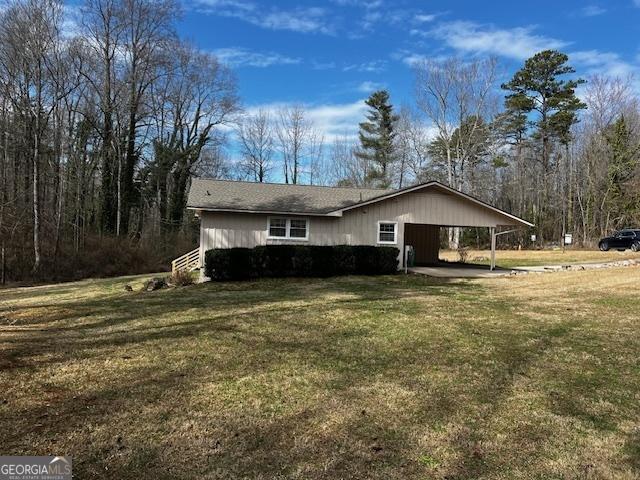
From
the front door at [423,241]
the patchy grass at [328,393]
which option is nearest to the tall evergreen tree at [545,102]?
the front door at [423,241]

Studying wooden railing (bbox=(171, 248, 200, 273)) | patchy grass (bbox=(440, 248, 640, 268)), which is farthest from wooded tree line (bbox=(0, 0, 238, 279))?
patchy grass (bbox=(440, 248, 640, 268))

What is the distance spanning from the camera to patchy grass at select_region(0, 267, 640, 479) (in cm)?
339

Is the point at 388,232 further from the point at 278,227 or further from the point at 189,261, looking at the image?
the point at 189,261

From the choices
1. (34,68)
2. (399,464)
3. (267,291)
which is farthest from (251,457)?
(34,68)

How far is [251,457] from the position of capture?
3.41 metres

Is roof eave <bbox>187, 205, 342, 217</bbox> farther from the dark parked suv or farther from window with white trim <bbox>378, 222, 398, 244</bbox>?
the dark parked suv

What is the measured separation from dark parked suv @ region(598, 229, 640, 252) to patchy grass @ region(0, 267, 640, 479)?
22.5 m

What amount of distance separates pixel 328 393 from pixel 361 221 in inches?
513

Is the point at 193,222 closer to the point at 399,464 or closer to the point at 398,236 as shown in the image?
the point at 398,236

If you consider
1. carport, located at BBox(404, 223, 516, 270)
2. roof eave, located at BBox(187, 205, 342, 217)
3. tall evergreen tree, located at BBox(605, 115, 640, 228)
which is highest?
tall evergreen tree, located at BBox(605, 115, 640, 228)

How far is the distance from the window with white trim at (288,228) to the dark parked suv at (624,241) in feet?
72.4

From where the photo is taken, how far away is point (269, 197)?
1814 cm

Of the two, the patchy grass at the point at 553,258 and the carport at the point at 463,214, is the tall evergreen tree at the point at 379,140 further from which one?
the carport at the point at 463,214

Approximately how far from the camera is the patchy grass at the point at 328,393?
11.1ft
